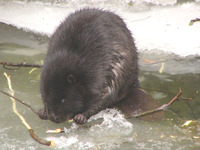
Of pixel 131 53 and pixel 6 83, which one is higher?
pixel 131 53

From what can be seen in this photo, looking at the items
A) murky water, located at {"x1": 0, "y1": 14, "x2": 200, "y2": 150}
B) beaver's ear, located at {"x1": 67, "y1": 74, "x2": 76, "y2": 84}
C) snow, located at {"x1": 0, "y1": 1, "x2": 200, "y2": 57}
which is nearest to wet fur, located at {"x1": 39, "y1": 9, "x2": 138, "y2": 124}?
beaver's ear, located at {"x1": 67, "y1": 74, "x2": 76, "y2": 84}

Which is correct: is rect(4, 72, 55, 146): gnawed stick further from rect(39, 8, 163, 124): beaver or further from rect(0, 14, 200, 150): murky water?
rect(39, 8, 163, 124): beaver

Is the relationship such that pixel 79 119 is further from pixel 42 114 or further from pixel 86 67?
Answer: pixel 86 67

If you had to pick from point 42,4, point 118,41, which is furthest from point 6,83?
point 42,4

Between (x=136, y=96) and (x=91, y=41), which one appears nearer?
(x=91, y=41)

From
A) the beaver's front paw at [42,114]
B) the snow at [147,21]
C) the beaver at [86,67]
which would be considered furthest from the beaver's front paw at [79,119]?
the snow at [147,21]

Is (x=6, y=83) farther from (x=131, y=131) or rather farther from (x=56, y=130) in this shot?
(x=131, y=131)

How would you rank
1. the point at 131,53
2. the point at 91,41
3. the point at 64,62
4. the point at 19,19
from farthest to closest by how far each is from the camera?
the point at 19,19
the point at 131,53
the point at 91,41
the point at 64,62
